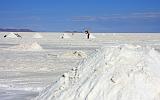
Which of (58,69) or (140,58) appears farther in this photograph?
(58,69)

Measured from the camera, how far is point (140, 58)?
29.1 feet

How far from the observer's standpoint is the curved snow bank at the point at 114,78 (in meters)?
8.16

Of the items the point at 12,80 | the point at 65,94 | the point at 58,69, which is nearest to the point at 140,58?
the point at 65,94

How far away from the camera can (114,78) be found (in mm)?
8312

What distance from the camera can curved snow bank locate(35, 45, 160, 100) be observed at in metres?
8.16

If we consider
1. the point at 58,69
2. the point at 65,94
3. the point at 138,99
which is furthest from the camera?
the point at 58,69

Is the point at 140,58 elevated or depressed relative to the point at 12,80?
elevated

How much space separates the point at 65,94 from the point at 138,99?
4.65 ft

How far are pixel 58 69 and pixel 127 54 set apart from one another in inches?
421

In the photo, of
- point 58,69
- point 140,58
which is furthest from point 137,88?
point 58,69

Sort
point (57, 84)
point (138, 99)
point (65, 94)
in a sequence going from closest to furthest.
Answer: point (138, 99) < point (65, 94) < point (57, 84)

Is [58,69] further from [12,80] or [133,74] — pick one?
[133,74]

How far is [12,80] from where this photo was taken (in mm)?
15383

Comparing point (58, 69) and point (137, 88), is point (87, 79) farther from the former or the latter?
point (58, 69)
